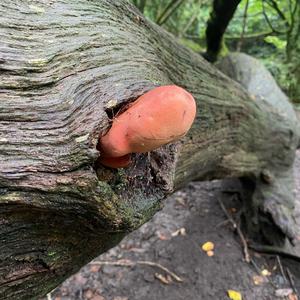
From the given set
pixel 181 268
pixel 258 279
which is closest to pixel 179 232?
pixel 181 268

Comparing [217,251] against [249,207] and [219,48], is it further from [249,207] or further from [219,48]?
[219,48]

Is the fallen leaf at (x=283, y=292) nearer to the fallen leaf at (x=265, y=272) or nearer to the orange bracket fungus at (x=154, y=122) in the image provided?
the fallen leaf at (x=265, y=272)

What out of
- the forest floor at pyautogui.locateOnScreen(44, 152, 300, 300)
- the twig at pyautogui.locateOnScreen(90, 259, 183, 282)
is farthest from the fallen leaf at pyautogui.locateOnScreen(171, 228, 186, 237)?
the twig at pyautogui.locateOnScreen(90, 259, 183, 282)

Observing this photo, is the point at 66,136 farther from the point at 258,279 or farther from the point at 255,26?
the point at 255,26

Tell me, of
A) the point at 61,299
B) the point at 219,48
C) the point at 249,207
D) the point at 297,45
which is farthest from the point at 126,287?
the point at 297,45

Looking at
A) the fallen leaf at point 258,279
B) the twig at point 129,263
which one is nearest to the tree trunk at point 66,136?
the twig at point 129,263

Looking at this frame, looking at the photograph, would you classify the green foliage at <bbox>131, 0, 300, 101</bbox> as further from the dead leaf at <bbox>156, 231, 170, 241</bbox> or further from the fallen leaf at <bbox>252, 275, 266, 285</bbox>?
the fallen leaf at <bbox>252, 275, 266, 285</bbox>
